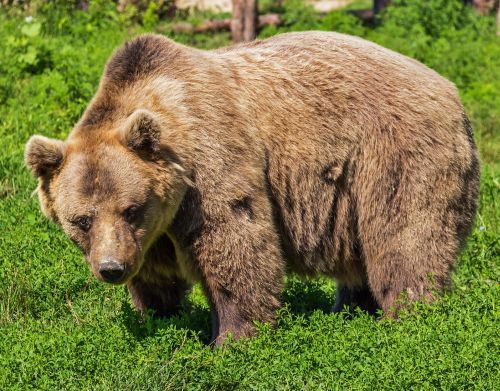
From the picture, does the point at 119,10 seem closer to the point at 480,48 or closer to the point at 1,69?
the point at 1,69

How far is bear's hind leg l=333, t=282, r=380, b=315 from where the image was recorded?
7.30m

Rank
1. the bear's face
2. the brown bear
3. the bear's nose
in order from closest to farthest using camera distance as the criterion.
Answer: the bear's nose < the bear's face < the brown bear

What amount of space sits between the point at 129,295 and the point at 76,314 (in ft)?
1.43

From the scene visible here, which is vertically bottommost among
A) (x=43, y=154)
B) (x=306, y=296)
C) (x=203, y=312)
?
(x=306, y=296)

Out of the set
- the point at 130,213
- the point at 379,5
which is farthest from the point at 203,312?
the point at 379,5

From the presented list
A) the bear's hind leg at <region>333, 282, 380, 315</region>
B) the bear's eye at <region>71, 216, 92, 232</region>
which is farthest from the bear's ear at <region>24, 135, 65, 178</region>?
the bear's hind leg at <region>333, 282, 380, 315</region>

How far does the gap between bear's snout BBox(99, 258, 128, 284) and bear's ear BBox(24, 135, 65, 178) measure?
694 mm

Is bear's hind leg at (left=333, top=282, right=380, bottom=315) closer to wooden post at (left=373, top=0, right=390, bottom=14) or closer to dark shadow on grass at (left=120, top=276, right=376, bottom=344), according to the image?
dark shadow on grass at (left=120, top=276, right=376, bottom=344)

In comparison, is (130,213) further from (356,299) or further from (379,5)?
(379,5)

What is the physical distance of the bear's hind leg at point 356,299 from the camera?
7301 mm

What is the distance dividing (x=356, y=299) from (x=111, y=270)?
2.30 metres

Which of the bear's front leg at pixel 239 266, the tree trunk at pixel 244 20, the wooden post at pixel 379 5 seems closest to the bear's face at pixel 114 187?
the bear's front leg at pixel 239 266

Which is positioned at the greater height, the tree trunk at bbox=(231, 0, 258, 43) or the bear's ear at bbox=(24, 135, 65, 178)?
the bear's ear at bbox=(24, 135, 65, 178)

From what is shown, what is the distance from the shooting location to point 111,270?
564 centimetres
